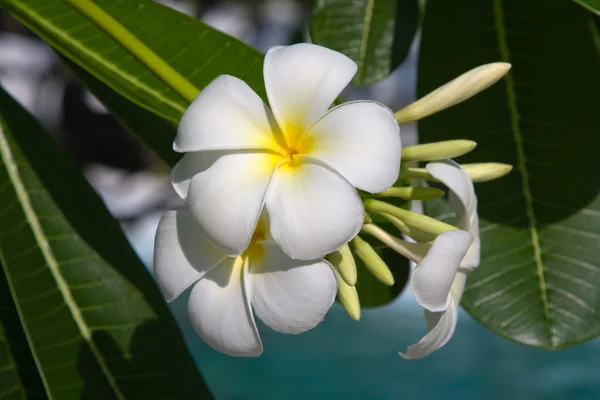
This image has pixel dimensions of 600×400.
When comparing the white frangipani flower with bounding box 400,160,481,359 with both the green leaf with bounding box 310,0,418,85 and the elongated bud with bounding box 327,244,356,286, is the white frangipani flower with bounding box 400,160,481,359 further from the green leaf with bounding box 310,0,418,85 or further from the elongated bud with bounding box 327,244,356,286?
the green leaf with bounding box 310,0,418,85

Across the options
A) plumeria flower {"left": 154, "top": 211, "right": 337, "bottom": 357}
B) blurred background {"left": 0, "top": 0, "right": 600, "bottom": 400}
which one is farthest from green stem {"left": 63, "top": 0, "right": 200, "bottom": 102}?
blurred background {"left": 0, "top": 0, "right": 600, "bottom": 400}

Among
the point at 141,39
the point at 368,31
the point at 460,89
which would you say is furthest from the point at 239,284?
the point at 368,31

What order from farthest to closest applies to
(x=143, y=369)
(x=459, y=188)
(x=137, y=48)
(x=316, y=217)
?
(x=143, y=369) < (x=137, y=48) < (x=459, y=188) < (x=316, y=217)

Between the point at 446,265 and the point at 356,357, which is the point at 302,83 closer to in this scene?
the point at 446,265

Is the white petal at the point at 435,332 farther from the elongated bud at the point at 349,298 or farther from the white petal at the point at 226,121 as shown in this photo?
the white petal at the point at 226,121

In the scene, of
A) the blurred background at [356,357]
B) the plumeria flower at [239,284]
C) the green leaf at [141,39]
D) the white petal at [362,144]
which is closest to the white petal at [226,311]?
the plumeria flower at [239,284]

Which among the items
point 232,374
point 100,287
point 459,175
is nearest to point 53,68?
point 232,374
